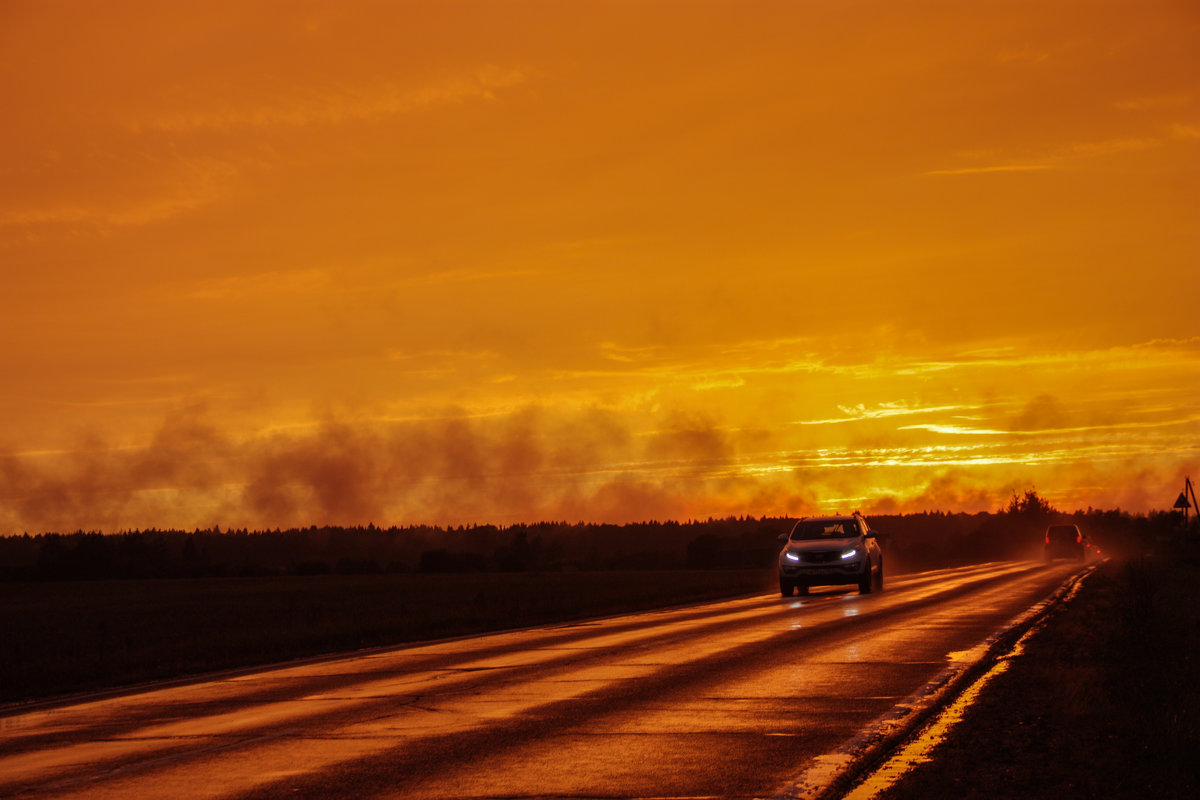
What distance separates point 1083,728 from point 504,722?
15.1 ft

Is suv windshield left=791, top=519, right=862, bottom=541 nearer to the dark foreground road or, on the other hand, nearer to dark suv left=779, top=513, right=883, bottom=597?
dark suv left=779, top=513, right=883, bottom=597

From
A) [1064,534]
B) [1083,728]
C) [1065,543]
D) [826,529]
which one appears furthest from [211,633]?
[1065,543]

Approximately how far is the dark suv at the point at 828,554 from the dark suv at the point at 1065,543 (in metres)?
33.2

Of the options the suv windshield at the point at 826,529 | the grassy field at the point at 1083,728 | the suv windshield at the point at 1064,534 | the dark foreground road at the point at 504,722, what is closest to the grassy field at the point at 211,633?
the dark foreground road at the point at 504,722

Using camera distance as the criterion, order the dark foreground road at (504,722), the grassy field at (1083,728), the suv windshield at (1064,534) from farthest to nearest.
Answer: the suv windshield at (1064,534) → the dark foreground road at (504,722) → the grassy field at (1083,728)

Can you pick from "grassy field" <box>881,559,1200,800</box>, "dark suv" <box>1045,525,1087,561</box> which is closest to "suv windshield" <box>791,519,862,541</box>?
"grassy field" <box>881,559,1200,800</box>

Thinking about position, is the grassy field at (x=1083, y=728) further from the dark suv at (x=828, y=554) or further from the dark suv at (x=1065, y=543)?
the dark suv at (x=1065, y=543)

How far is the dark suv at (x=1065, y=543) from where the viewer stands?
60.8 m

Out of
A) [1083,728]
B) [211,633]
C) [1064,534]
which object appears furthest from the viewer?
[1064,534]

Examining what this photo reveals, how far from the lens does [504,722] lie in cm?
1045

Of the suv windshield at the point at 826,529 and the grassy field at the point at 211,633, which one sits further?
the suv windshield at the point at 826,529

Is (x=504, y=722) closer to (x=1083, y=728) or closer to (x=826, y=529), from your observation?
(x=1083, y=728)

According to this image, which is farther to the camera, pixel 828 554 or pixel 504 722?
pixel 828 554

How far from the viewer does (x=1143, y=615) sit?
16.8m
